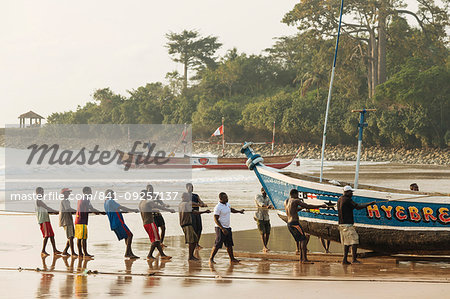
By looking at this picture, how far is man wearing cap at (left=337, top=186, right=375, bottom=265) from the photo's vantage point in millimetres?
12109

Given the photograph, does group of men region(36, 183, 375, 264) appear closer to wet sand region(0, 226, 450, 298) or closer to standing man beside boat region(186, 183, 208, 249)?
standing man beside boat region(186, 183, 208, 249)

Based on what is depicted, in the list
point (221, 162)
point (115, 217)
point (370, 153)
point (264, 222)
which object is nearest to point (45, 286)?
point (115, 217)

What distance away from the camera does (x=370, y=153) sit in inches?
2527

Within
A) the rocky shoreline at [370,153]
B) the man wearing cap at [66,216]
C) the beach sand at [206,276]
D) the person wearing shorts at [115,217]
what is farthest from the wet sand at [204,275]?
the rocky shoreline at [370,153]

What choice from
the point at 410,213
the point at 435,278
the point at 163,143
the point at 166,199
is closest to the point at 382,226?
the point at 410,213

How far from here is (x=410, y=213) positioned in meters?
12.3

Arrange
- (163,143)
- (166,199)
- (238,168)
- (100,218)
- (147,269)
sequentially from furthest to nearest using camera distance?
(163,143) → (238,168) → (166,199) → (100,218) → (147,269)

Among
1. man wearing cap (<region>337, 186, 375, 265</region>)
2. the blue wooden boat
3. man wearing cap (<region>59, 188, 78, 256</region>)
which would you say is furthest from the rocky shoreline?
man wearing cap (<region>59, 188, 78, 256</region>)

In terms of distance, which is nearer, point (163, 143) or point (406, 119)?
point (406, 119)

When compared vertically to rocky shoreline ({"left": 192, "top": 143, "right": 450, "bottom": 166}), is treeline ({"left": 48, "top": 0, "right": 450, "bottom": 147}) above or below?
above

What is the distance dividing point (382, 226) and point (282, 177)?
7.64ft

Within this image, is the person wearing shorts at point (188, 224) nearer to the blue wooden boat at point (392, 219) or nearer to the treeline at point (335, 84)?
the blue wooden boat at point (392, 219)

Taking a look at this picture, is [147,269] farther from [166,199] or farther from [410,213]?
[166,199]

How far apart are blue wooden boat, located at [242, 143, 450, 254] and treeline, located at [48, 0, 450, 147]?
148 feet
